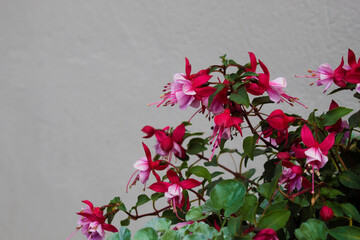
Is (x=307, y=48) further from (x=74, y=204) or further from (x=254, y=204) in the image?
(x=74, y=204)

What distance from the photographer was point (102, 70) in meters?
1.30

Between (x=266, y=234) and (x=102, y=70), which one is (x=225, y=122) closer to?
(x=266, y=234)

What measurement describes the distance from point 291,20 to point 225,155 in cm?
38

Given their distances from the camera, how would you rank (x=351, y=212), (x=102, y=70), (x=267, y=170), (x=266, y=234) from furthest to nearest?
(x=102, y=70) < (x=267, y=170) < (x=351, y=212) < (x=266, y=234)

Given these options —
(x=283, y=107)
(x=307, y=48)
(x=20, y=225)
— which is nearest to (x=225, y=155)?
(x=283, y=107)

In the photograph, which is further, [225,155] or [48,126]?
[48,126]

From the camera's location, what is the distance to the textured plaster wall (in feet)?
3.25

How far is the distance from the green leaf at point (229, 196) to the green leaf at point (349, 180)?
0.46 ft

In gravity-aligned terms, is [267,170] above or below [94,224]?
below

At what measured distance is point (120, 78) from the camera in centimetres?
127

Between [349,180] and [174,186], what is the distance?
0.20m

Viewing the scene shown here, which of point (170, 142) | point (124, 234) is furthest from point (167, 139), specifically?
point (124, 234)

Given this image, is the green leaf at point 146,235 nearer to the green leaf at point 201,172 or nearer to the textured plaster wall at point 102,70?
the green leaf at point 201,172

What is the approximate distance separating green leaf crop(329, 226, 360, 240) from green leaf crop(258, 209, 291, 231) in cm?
5
